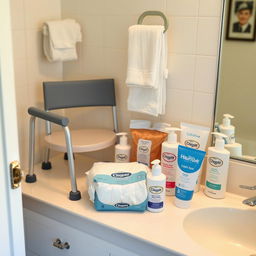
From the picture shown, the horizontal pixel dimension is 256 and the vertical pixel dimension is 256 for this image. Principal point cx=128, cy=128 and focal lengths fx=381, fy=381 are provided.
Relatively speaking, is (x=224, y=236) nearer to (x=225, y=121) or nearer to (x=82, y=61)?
(x=225, y=121)

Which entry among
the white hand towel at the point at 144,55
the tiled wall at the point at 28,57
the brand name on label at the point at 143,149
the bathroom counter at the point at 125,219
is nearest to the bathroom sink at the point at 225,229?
the bathroom counter at the point at 125,219

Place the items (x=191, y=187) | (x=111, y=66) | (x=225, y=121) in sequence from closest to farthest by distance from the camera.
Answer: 1. (x=191, y=187)
2. (x=225, y=121)
3. (x=111, y=66)

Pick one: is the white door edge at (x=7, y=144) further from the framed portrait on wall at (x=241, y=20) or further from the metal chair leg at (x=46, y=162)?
the framed portrait on wall at (x=241, y=20)

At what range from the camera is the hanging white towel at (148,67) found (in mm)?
1577

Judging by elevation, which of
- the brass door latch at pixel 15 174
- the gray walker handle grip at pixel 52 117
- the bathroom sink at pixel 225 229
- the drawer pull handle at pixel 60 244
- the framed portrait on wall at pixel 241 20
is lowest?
the drawer pull handle at pixel 60 244

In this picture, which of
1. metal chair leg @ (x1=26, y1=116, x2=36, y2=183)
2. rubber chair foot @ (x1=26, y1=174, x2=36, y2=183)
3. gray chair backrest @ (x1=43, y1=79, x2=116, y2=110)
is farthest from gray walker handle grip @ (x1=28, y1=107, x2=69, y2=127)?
rubber chair foot @ (x1=26, y1=174, x2=36, y2=183)

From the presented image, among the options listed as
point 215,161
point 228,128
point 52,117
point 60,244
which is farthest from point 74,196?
point 228,128

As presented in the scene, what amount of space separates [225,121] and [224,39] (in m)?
0.34

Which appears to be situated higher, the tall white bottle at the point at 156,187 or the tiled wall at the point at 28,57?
the tiled wall at the point at 28,57

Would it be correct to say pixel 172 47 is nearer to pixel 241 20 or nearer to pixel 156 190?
pixel 241 20

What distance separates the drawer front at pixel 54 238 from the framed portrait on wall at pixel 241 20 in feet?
3.20

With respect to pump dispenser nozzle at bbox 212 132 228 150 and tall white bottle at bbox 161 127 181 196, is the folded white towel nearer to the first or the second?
tall white bottle at bbox 161 127 181 196

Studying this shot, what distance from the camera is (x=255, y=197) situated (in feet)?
4.97

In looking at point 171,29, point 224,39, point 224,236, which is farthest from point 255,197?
point 171,29
